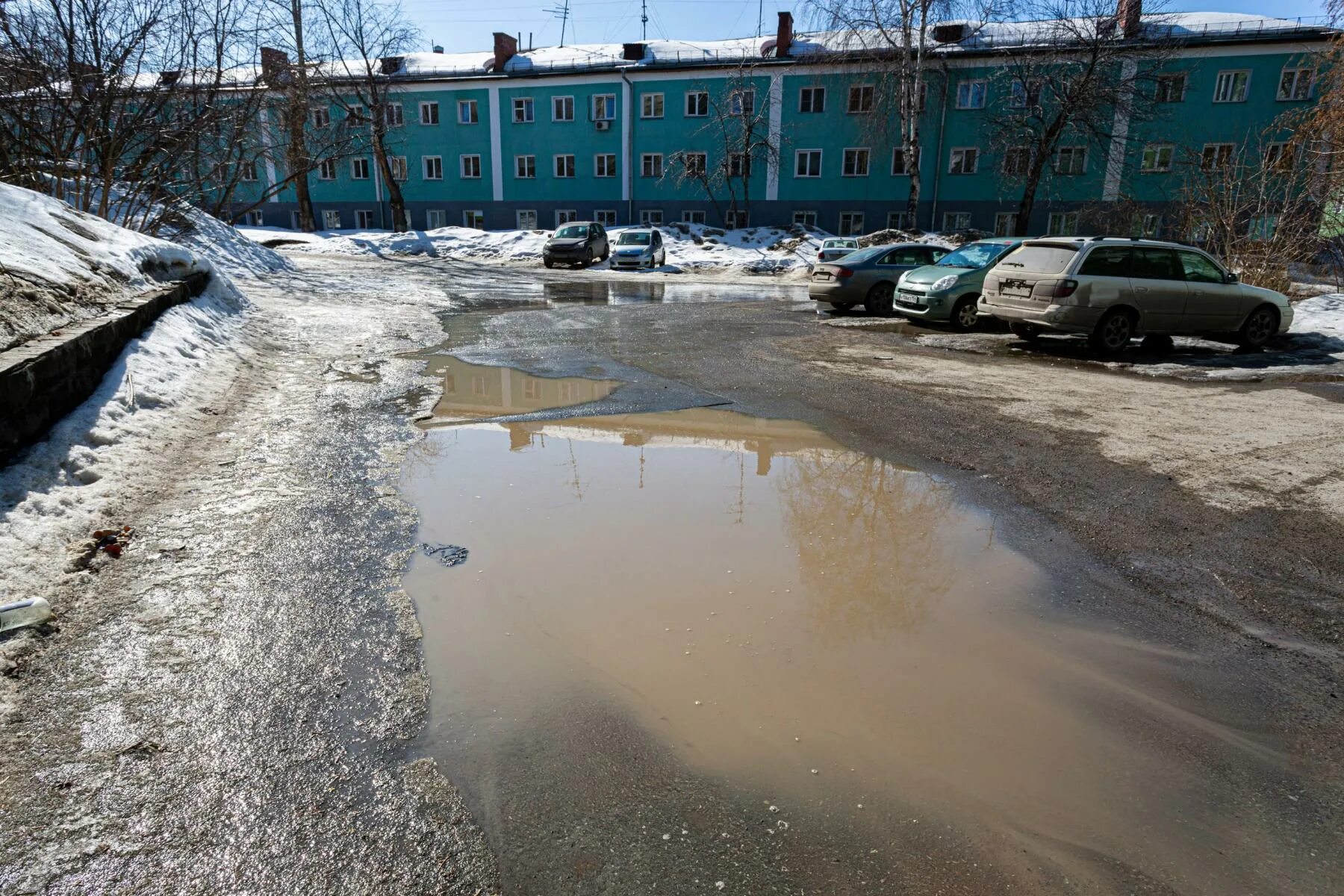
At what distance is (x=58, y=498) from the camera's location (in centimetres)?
416

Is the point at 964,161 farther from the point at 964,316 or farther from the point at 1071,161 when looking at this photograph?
the point at 964,316

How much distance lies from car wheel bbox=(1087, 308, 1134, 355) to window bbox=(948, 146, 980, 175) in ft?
100

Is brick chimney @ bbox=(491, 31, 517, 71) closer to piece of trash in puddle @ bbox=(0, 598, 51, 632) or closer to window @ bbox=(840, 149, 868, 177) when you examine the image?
window @ bbox=(840, 149, 868, 177)

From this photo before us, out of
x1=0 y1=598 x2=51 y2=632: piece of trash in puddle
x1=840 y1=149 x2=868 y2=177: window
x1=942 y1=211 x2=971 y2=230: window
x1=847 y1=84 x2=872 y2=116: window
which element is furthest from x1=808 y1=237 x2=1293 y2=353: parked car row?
x1=847 y1=84 x2=872 y2=116: window

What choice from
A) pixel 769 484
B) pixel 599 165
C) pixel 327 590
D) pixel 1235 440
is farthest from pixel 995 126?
pixel 327 590

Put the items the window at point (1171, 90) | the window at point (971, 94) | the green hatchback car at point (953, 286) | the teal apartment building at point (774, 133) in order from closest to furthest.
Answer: the green hatchback car at point (953, 286), the window at point (1171, 90), the teal apartment building at point (774, 133), the window at point (971, 94)

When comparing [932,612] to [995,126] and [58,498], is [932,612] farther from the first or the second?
[995,126]

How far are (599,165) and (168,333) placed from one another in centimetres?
3760

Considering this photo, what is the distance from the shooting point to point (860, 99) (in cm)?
3862

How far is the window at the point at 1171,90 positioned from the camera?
34812 mm

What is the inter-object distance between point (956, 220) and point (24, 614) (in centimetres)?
4117

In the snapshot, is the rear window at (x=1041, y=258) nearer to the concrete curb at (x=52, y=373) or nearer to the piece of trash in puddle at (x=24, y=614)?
the concrete curb at (x=52, y=373)

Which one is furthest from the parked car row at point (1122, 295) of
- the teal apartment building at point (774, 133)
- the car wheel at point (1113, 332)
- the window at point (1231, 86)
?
the window at point (1231, 86)

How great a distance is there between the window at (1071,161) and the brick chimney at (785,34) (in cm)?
1406
